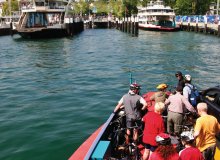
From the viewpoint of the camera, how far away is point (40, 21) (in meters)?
78.8

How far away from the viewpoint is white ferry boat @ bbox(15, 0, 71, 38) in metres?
63.4

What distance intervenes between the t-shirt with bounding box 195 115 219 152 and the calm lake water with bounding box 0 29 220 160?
600cm

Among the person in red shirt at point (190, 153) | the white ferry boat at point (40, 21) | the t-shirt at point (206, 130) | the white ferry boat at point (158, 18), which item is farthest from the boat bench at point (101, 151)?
the white ferry boat at point (158, 18)

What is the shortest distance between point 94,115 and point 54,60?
21234mm

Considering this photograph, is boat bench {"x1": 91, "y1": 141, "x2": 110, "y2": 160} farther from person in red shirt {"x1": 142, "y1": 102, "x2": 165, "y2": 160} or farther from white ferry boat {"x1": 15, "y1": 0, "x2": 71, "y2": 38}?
white ferry boat {"x1": 15, "y1": 0, "x2": 71, "y2": 38}

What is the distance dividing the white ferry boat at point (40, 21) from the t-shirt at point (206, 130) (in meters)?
57.3

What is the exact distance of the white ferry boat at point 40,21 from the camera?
63438mm

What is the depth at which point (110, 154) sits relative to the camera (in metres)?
9.11

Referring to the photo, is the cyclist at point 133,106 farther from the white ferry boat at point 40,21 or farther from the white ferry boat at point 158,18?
the white ferry boat at point 158,18

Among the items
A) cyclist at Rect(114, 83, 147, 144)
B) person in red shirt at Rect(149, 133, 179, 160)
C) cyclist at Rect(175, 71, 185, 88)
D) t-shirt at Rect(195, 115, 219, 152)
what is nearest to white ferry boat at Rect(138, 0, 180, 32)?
cyclist at Rect(175, 71, 185, 88)

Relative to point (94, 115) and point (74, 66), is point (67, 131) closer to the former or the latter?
point (94, 115)

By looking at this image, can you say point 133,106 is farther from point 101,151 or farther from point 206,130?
point 206,130

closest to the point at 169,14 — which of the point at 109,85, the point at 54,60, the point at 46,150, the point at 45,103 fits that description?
the point at 54,60

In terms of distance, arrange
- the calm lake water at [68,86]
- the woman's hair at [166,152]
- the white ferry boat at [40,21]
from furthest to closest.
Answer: the white ferry boat at [40,21] → the calm lake water at [68,86] → the woman's hair at [166,152]
